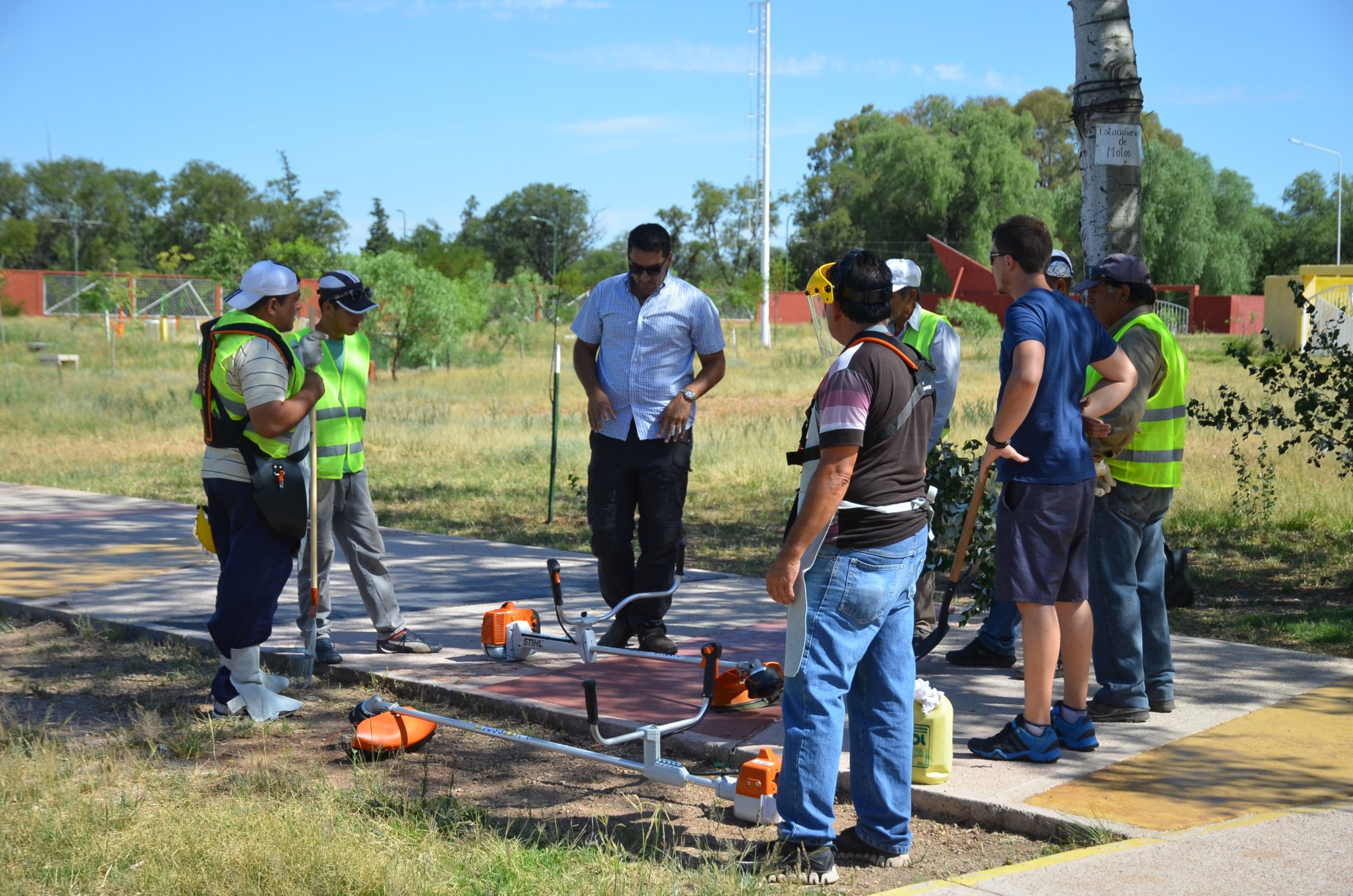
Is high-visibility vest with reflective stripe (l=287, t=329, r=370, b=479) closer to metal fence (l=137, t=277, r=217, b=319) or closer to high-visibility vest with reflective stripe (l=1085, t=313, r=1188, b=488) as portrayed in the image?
high-visibility vest with reflective stripe (l=1085, t=313, r=1188, b=488)

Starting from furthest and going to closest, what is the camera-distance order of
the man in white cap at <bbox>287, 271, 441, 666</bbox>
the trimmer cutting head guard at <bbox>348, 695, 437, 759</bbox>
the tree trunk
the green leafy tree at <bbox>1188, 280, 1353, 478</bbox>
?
the green leafy tree at <bbox>1188, 280, 1353, 478</bbox> → the tree trunk → the man in white cap at <bbox>287, 271, 441, 666</bbox> → the trimmer cutting head guard at <bbox>348, 695, 437, 759</bbox>

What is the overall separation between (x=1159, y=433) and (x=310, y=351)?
395 centimetres

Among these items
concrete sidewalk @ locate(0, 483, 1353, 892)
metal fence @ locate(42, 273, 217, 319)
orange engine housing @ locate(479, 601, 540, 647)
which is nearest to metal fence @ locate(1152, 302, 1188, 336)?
metal fence @ locate(42, 273, 217, 319)

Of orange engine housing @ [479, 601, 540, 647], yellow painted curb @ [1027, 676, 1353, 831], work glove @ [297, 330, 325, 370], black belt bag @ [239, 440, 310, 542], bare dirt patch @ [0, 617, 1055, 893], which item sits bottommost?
bare dirt patch @ [0, 617, 1055, 893]

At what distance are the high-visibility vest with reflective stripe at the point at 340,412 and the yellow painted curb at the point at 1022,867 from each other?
12.0 feet

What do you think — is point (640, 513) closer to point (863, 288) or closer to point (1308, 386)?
point (863, 288)

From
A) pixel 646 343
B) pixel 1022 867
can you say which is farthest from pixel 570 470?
pixel 1022 867

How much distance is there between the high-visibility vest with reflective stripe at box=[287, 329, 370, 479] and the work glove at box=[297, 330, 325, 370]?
0.29ft

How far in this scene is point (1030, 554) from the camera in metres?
4.77

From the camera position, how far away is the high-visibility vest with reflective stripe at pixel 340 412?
6316mm

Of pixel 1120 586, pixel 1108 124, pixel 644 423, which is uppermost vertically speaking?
A: pixel 1108 124

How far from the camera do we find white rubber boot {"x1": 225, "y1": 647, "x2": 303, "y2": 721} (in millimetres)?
5762

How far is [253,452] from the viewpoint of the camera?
18.3ft

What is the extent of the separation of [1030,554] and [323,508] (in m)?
3.54
